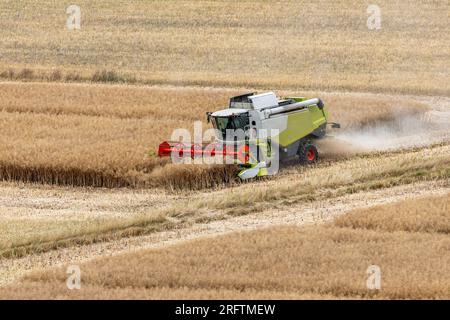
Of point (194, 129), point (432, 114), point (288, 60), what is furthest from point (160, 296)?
point (288, 60)

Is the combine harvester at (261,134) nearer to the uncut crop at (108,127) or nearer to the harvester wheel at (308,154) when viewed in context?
the harvester wheel at (308,154)

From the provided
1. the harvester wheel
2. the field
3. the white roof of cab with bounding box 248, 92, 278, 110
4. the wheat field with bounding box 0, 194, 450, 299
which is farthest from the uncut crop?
the wheat field with bounding box 0, 194, 450, 299

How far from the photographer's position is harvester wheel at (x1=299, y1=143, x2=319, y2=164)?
2788 centimetres

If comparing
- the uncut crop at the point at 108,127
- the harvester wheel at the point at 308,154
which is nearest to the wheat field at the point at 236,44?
the uncut crop at the point at 108,127

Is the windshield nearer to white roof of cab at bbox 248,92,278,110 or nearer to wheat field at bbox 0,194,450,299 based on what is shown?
white roof of cab at bbox 248,92,278,110

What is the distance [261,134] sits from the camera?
26719 mm

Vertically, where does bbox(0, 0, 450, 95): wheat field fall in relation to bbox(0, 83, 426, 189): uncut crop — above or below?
above

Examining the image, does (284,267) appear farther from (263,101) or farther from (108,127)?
(108,127)

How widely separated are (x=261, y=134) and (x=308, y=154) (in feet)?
6.08

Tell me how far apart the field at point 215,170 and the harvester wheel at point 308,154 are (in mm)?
Result: 225

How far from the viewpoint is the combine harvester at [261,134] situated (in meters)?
26.0

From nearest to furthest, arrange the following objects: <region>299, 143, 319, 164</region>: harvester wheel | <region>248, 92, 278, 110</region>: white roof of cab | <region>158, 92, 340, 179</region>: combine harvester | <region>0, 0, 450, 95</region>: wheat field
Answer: <region>158, 92, 340, 179</region>: combine harvester → <region>248, 92, 278, 110</region>: white roof of cab → <region>299, 143, 319, 164</region>: harvester wheel → <region>0, 0, 450, 95</region>: wheat field

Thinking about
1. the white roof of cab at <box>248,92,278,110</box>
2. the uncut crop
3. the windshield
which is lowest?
the uncut crop

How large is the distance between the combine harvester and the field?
0.40 m
